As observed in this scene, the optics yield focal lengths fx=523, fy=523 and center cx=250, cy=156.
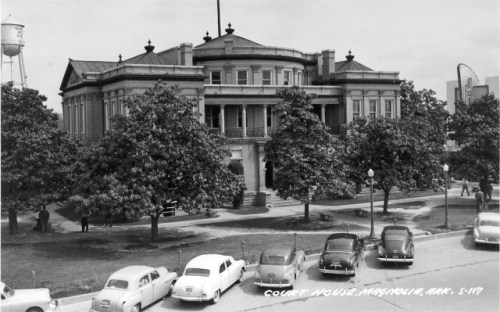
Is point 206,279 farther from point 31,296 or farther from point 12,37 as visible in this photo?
point 12,37

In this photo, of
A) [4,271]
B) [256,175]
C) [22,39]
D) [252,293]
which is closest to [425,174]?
[256,175]

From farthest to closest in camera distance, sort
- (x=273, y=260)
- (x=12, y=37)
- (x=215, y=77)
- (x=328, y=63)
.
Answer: (x=328, y=63) < (x=215, y=77) < (x=12, y=37) < (x=273, y=260)

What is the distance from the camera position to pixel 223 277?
19016 millimetres

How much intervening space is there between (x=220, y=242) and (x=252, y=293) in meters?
9.11

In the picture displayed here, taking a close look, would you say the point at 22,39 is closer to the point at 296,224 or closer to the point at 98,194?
the point at 98,194

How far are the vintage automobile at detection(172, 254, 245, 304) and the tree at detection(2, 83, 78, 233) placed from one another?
545 inches

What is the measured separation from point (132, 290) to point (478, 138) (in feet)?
101

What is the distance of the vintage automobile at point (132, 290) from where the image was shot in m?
16.6

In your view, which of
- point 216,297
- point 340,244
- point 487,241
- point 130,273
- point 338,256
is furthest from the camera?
point 487,241

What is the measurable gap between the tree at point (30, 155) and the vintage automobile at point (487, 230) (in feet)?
72.6

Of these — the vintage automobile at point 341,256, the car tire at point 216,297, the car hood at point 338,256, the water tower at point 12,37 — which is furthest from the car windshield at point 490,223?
the water tower at point 12,37

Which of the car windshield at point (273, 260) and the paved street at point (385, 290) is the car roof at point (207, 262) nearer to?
the paved street at point (385, 290)

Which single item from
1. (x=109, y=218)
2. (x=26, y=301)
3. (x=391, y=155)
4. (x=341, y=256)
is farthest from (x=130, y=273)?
(x=391, y=155)

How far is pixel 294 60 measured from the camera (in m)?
49.8
